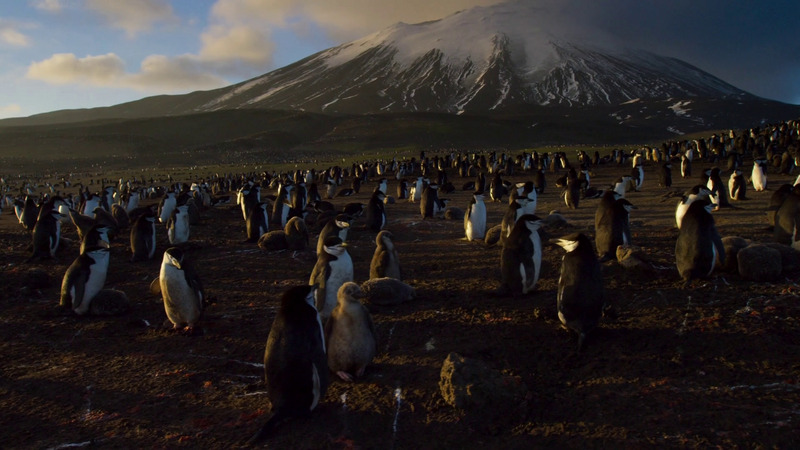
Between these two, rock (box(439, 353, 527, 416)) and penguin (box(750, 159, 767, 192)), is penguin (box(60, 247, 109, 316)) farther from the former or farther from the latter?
penguin (box(750, 159, 767, 192))

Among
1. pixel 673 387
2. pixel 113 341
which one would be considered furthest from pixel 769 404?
pixel 113 341

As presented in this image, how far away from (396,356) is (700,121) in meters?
110

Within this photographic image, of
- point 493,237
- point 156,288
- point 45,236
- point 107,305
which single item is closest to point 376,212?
point 493,237

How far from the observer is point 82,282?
26.1 ft

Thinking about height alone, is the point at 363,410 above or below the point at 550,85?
below

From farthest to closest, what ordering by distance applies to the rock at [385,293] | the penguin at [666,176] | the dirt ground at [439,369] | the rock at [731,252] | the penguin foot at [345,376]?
the penguin at [666,176] < the rock at [385,293] < the rock at [731,252] < the penguin foot at [345,376] < the dirt ground at [439,369]

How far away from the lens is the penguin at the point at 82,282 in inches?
310

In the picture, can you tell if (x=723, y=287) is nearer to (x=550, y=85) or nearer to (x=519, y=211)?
(x=519, y=211)

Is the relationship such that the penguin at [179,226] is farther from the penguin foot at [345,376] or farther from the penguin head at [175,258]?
the penguin foot at [345,376]

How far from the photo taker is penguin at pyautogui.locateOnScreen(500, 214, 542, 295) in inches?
288

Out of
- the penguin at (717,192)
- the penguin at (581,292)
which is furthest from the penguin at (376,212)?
the penguin at (717,192)

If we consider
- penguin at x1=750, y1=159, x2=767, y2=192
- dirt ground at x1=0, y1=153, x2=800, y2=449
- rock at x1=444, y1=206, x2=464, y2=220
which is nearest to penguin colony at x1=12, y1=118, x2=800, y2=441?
dirt ground at x1=0, y1=153, x2=800, y2=449

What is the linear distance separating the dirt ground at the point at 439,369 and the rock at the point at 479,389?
7 cm

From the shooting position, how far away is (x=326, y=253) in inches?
286
